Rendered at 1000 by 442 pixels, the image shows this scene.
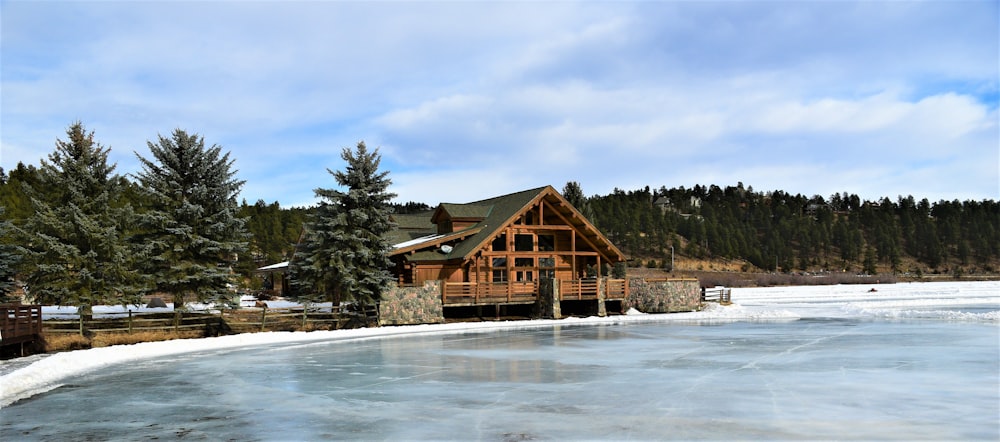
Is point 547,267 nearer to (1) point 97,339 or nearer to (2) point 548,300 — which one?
(2) point 548,300

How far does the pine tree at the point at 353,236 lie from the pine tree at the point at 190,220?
336 cm

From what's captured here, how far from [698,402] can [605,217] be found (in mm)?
110726

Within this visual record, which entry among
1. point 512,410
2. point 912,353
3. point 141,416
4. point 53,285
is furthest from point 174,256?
point 912,353

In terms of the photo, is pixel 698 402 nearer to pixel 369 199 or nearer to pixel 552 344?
pixel 552 344

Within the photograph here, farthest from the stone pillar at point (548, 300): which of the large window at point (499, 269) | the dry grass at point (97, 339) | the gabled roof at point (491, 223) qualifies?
the dry grass at point (97, 339)

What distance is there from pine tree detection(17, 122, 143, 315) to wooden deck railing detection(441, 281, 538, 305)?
46.6 ft

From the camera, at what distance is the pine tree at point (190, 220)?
Answer: 2788 centimetres

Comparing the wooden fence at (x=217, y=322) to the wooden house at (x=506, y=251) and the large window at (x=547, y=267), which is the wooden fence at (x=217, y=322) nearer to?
the wooden house at (x=506, y=251)

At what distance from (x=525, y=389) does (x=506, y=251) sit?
23787 mm

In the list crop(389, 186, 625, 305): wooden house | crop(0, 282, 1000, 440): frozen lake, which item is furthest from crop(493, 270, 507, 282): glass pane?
crop(0, 282, 1000, 440): frozen lake

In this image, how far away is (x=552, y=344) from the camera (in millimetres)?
24375

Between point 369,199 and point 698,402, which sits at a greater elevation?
point 369,199

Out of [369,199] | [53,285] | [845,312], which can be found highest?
[369,199]

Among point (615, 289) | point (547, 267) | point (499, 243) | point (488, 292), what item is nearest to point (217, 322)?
point (488, 292)
